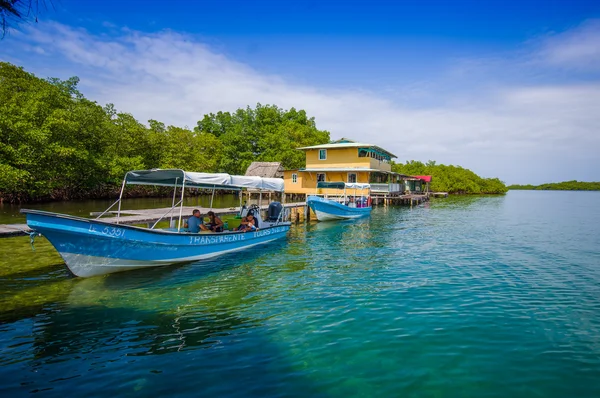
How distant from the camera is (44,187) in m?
29.0

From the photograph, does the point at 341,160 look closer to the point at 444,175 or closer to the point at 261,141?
the point at 261,141

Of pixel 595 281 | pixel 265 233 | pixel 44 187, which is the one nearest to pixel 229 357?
pixel 265 233

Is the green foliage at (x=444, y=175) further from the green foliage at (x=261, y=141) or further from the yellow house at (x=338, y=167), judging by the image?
the yellow house at (x=338, y=167)

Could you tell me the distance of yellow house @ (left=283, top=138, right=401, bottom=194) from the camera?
40.4 meters

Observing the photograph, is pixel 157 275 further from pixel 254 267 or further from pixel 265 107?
pixel 265 107

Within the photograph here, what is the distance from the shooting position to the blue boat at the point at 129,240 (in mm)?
8719

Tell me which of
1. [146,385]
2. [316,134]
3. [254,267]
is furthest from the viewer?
[316,134]

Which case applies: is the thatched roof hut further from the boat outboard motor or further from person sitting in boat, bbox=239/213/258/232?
person sitting in boat, bbox=239/213/258/232

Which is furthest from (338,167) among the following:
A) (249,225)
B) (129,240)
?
(129,240)

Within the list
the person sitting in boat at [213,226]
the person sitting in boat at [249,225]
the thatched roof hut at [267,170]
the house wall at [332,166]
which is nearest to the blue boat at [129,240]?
the person sitting in boat at [249,225]

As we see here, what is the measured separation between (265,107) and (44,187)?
53.6m

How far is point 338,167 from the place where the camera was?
137 ft

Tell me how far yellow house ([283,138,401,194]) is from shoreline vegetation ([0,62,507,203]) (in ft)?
43.2

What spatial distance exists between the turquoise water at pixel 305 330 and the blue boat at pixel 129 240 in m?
0.51
